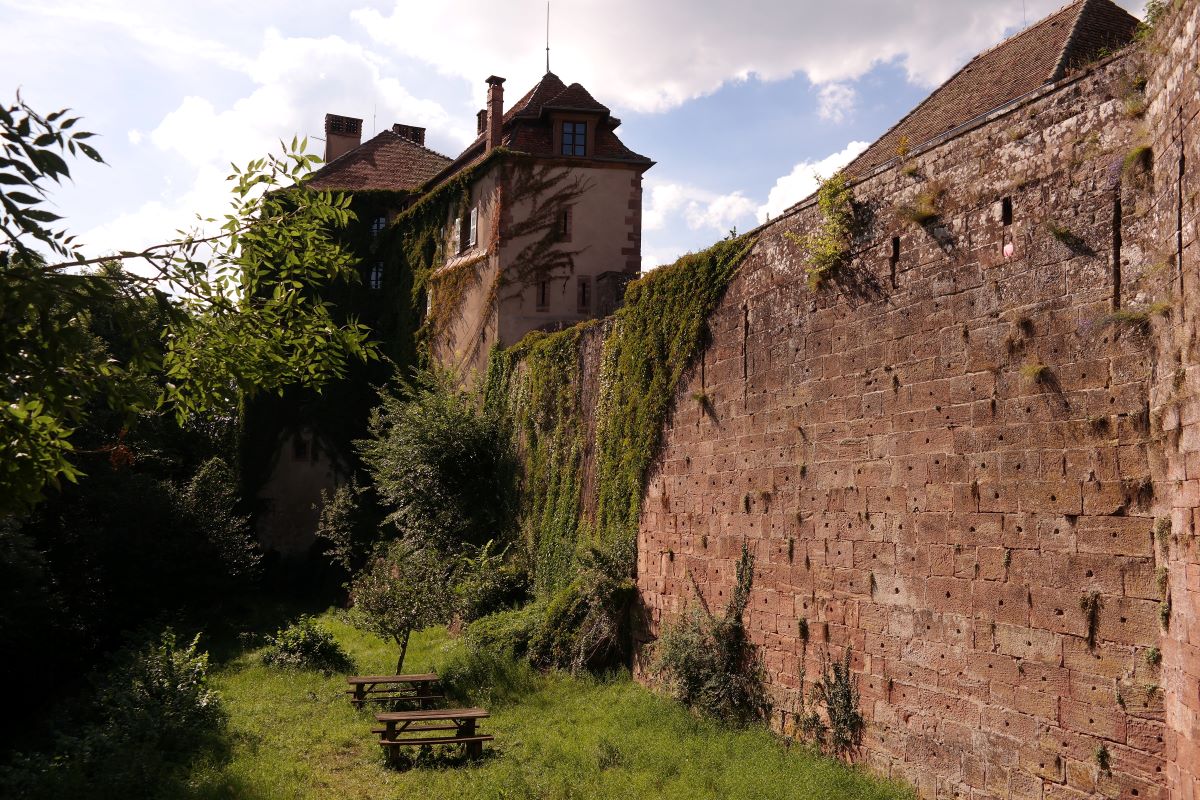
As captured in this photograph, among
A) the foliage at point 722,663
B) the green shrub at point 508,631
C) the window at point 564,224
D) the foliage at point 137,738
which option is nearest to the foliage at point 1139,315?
the foliage at point 722,663

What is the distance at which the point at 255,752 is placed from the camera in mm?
11508

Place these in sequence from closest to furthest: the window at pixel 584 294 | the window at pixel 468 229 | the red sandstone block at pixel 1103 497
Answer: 1. the red sandstone block at pixel 1103 497
2. the window at pixel 584 294
3. the window at pixel 468 229

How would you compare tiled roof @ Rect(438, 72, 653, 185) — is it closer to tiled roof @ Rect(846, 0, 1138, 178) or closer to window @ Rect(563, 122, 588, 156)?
window @ Rect(563, 122, 588, 156)

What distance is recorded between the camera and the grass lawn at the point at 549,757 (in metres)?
8.88

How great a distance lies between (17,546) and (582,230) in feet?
45.7

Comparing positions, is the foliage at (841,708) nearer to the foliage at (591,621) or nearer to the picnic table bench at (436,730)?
the picnic table bench at (436,730)

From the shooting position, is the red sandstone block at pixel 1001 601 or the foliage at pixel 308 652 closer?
the red sandstone block at pixel 1001 601

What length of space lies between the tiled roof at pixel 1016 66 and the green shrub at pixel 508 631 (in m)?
7.87

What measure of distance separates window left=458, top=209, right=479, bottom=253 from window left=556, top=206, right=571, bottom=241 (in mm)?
2331

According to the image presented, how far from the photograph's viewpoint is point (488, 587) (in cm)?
1688

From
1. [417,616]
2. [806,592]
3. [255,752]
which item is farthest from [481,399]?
[806,592]

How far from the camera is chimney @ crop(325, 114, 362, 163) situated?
37.0 metres

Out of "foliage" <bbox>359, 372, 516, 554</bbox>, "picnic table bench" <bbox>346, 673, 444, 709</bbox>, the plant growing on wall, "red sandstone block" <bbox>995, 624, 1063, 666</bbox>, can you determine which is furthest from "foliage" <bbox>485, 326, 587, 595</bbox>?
"red sandstone block" <bbox>995, 624, 1063, 666</bbox>

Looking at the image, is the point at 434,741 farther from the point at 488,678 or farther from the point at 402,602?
the point at 402,602
